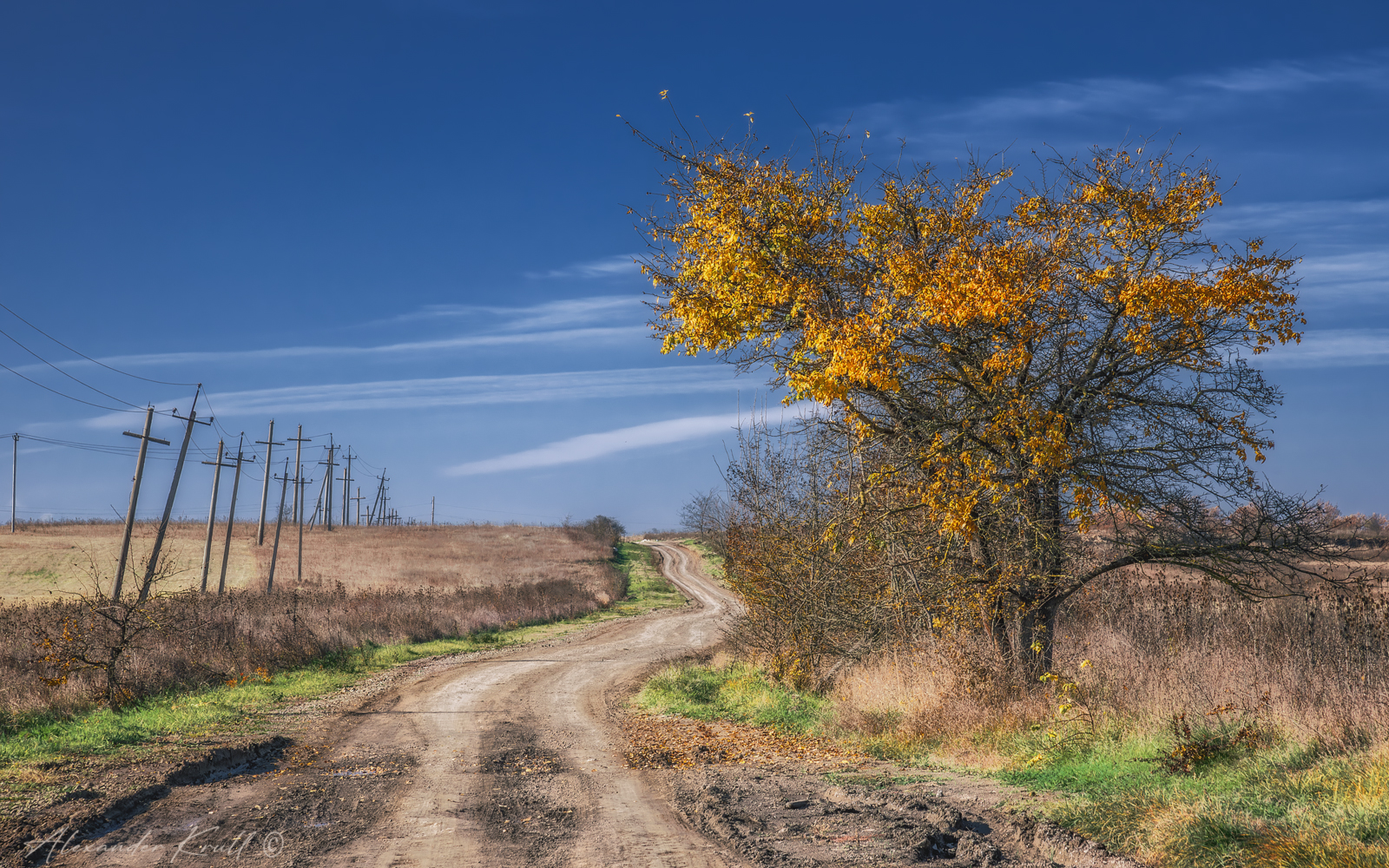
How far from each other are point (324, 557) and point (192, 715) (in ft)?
179

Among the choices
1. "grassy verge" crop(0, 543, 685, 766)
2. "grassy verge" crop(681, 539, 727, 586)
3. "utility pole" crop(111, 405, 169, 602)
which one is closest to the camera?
"grassy verge" crop(0, 543, 685, 766)

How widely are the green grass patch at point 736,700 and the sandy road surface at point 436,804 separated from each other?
1361 millimetres

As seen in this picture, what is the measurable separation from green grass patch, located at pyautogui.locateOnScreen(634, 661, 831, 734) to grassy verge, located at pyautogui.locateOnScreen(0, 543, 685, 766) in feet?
20.6

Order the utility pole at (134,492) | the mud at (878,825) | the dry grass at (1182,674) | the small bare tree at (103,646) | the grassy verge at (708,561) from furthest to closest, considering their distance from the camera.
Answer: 1. the grassy verge at (708,561)
2. the utility pole at (134,492)
3. the small bare tree at (103,646)
4. the dry grass at (1182,674)
5. the mud at (878,825)

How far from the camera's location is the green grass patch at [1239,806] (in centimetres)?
520

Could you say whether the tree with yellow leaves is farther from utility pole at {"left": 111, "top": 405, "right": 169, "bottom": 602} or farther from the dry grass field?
the dry grass field

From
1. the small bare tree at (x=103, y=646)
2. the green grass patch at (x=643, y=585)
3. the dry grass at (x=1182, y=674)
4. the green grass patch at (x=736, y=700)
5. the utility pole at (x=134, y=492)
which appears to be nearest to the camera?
the dry grass at (x=1182, y=674)

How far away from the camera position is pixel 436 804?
786 cm

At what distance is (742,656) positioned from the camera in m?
18.6

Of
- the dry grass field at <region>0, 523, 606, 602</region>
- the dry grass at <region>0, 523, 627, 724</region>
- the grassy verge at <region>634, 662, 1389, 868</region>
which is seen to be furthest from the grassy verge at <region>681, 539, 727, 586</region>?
the grassy verge at <region>634, 662, 1389, 868</region>

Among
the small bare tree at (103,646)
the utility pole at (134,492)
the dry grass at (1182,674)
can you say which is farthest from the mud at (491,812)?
the utility pole at (134,492)

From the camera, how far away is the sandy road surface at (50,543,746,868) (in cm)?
637

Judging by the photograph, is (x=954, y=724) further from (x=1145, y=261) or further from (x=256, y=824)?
(x=256, y=824)

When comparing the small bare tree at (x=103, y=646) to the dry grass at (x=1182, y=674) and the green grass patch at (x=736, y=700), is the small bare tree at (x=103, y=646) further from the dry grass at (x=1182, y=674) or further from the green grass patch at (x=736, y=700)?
the dry grass at (x=1182, y=674)
